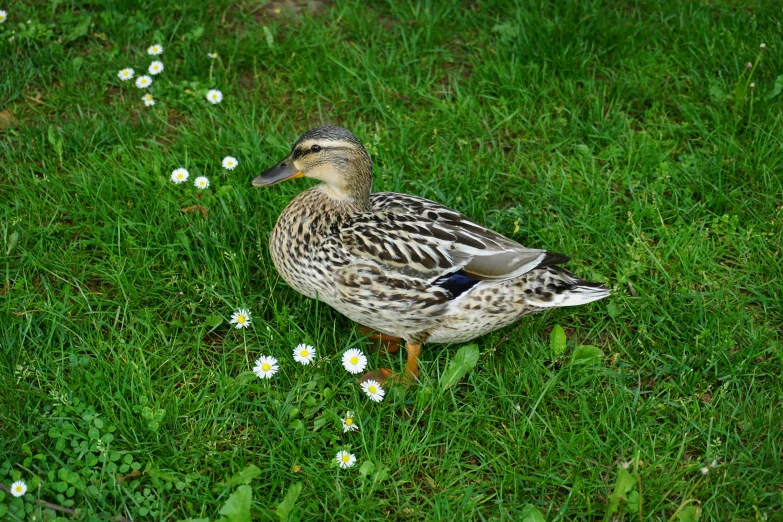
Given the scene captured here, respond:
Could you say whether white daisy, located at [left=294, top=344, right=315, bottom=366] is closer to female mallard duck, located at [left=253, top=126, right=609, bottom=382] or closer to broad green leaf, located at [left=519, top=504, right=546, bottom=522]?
female mallard duck, located at [left=253, top=126, right=609, bottom=382]

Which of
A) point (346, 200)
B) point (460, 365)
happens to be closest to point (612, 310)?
point (460, 365)

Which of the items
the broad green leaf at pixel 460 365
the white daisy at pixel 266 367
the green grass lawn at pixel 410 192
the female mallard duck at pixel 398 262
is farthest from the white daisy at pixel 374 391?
the white daisy at pixel 266 367

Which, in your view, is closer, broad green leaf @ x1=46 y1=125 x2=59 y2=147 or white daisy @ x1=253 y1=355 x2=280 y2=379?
white daisy @ x1=253 y1=355 x2=280 y2=379

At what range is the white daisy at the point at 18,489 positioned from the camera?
3002 millimetres

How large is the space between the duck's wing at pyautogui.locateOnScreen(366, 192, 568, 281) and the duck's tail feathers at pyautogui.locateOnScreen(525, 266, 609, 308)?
84 millimetres

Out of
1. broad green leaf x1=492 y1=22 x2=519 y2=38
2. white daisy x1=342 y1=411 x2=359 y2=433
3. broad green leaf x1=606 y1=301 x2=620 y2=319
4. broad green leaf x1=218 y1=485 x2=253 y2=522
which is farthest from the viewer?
broad green leaf x1=492 y1=22 x2=519 y2=38

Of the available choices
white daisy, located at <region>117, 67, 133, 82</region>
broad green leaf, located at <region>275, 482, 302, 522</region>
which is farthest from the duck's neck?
white daisy, located at <region>117, 67, 133, 82</region>

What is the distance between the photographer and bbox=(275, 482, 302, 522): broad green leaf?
306 centimetres

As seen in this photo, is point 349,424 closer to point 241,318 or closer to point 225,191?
point 241,318

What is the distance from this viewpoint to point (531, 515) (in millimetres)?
3105

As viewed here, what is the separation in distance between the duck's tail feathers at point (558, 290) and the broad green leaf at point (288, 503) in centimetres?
134

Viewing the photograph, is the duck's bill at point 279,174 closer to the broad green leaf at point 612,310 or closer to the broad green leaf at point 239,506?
the broad green leaf at point 239,506

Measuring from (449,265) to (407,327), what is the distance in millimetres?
344

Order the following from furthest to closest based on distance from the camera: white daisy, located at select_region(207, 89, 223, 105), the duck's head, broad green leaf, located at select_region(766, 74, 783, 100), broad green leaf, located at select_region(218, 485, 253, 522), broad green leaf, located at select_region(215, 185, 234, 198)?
white daisy, located at select_region(207, 89, 223, 105)
broad green leaf, located at select_region(766, 74, 783, 100)
broad green leaf, located at select_region(215, 185, 234, 198)
the duck's head
broad green leaf, located at select_region(218, 485, 253, 522)
